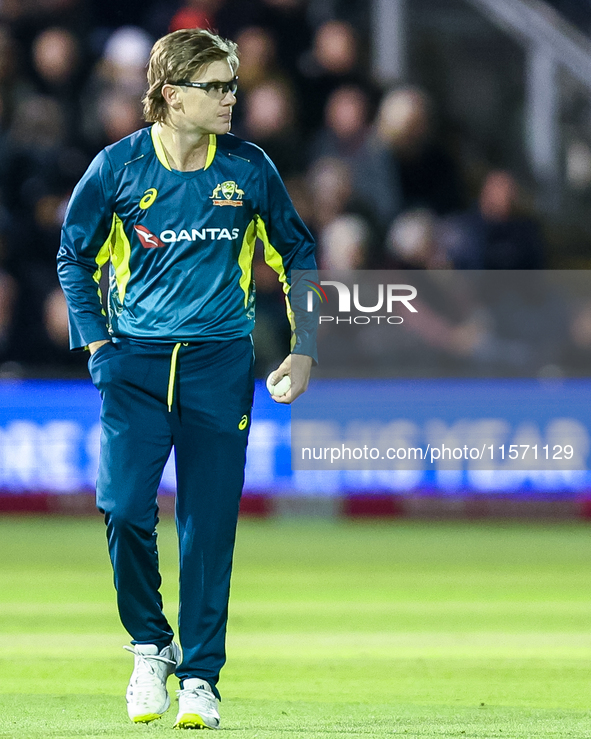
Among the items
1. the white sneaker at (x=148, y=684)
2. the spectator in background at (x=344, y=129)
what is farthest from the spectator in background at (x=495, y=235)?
the white sneaker at (x=148, y=684)

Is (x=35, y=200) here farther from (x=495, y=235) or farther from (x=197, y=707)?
(x=197, y=707)

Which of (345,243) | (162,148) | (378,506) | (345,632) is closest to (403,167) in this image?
(345,243)

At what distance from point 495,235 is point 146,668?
7.07m

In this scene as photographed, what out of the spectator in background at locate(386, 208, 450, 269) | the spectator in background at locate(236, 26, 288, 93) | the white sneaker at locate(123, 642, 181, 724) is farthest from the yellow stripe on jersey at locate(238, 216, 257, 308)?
the spectator in background at locate(236, 26, 288, 93)

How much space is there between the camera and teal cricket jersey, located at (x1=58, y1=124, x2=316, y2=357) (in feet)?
13.3

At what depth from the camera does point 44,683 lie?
4.91 m

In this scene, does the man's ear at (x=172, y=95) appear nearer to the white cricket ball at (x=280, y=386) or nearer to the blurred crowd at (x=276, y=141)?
the white cricket ball at (x=280, y=386)

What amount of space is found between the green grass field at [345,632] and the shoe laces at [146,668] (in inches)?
5.1

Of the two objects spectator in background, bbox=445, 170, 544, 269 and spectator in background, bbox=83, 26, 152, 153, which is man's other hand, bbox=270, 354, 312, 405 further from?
spectator in background, bbox=83, 26, 152, 153

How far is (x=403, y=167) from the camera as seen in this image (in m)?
10.8

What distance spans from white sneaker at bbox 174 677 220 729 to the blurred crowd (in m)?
6.32

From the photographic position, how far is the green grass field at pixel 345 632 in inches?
166

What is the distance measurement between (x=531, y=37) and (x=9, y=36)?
13.7 ft

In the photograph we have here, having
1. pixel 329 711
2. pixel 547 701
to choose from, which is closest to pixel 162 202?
pixel 329 711
